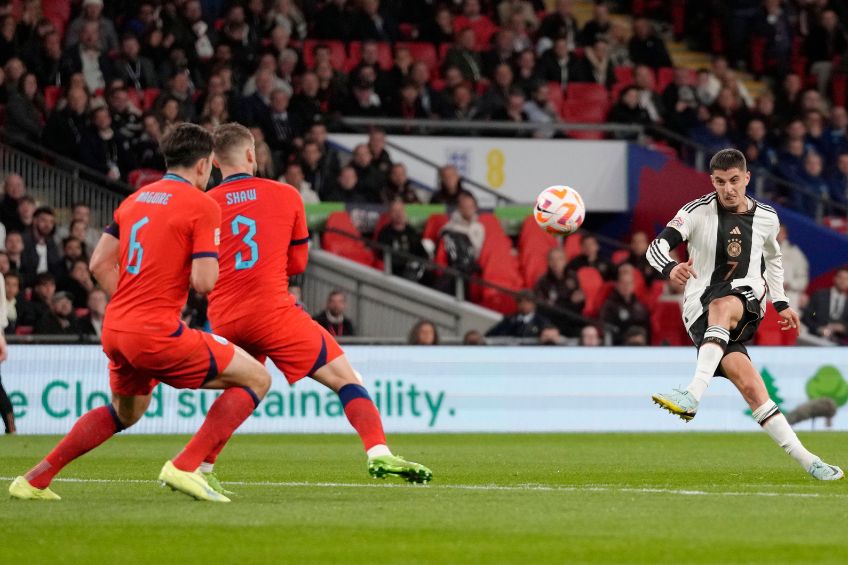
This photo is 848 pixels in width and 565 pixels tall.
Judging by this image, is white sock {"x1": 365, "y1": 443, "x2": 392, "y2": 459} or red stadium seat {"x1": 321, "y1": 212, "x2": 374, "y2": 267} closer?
white sock {"x1": 365, "y1": 443, "x2": 392, "y2": 459}

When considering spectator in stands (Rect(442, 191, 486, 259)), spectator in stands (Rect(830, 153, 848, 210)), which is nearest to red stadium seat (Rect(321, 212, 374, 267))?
spectator in stands (Rect(442, 191, 486, 259))

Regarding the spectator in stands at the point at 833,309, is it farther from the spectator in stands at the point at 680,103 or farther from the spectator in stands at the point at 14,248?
the spectator in stands at the point at 14,248

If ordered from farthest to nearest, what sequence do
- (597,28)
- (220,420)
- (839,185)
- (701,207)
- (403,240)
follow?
(597,28) → (839,185) → (403,240) → (701,207) → (220,420)

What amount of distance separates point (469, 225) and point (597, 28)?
6191 millimetres

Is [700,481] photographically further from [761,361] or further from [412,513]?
[761,361]

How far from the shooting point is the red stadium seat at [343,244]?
22.5 metres

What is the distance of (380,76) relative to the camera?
80.9 feet

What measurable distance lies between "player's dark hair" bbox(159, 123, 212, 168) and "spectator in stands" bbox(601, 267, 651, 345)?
13.4 m

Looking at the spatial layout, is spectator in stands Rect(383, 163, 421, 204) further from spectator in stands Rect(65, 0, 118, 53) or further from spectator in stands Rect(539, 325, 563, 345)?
spectator in stands Rect(65, 0, 118, 53)

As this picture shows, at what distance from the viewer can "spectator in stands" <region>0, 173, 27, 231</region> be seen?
20016mm

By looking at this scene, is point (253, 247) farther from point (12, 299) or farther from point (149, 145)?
point (149, 145)

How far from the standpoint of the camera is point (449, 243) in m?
22.7

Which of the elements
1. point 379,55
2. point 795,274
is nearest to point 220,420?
point 795,274

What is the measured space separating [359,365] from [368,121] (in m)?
6.29
